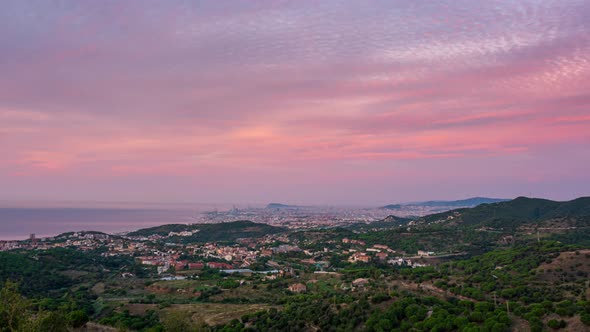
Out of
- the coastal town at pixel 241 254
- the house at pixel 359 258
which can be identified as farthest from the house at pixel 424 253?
the house at pixel 359 258

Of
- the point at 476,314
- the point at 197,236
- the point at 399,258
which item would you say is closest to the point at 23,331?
the point at 476,314

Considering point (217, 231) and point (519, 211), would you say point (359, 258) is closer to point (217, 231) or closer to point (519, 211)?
point (217, 231)

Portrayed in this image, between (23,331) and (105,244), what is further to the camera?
(105,244)

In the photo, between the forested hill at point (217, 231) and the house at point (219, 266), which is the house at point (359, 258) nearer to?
the house at point (219, 266)

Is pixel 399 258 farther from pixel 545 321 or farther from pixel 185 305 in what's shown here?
pixel 545 321

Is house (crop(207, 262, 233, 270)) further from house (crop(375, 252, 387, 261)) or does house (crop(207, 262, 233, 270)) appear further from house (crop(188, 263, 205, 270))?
house (crop(375, 252, 387, 261))

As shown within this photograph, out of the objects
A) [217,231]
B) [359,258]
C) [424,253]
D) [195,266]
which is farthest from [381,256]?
[217,231]
